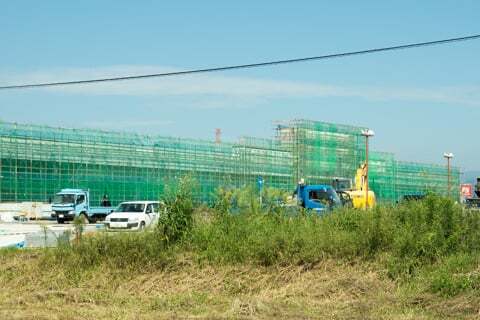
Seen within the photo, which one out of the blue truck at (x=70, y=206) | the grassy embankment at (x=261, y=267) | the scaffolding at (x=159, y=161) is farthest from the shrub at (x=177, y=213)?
the blue truck at (x=70, y=206)

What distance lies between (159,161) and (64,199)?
17.8 meters

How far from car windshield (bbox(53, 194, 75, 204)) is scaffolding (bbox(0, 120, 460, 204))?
6697mm

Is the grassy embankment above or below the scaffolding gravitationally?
below

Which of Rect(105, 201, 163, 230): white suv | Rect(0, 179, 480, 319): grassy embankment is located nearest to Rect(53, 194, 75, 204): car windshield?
Rect(105, 201, 163, 230): white suv

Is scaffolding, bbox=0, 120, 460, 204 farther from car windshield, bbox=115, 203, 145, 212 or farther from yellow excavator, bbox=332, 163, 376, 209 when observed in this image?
car windshield, bbox=115, 203, 145, 212

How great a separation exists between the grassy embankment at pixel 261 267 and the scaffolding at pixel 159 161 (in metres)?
24.0

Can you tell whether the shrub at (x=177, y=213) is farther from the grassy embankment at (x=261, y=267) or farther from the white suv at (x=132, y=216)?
the white suv at (x=132, y=216)

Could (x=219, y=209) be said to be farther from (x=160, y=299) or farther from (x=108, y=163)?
(x=108, y=163)

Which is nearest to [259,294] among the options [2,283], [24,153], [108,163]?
[2,283]

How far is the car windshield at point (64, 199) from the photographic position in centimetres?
4503

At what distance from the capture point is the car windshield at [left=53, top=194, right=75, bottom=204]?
4503cm

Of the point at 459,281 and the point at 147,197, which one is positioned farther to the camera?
the point at 147,197

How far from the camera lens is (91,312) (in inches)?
517

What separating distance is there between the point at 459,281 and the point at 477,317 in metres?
1.52
